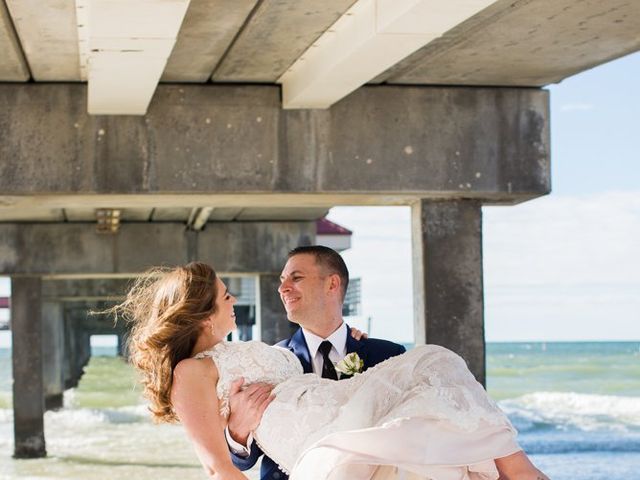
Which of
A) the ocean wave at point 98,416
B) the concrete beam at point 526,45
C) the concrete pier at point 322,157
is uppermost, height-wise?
the concrete beam at point 526,45

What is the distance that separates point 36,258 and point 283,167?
11.6 m

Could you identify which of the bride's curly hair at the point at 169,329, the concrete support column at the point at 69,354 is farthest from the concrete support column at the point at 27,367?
the concrete support column at the point at 69,354

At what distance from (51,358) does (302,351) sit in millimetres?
31389

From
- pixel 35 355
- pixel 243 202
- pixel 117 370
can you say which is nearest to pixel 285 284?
pixel 243 202

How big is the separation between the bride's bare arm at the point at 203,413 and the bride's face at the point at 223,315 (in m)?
0.13

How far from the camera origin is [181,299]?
4.63 meters

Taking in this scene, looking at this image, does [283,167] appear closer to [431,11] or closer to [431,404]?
[431,11]

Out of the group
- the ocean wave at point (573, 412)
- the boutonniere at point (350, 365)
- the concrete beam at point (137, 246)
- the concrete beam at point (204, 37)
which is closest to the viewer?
the boutonniere at point (350, 365)

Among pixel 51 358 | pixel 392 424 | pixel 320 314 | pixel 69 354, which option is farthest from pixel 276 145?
pixel 69 354

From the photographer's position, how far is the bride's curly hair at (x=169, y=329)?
4570mm

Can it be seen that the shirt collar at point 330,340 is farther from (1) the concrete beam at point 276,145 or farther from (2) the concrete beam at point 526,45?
(1) the concrete beam at point 276,145

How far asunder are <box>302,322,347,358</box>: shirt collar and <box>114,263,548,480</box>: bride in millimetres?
880

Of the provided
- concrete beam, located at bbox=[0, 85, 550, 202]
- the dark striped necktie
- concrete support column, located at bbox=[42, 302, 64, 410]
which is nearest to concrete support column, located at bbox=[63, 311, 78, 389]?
concrete support column, located at bbox=[42, 302, 64, 410]

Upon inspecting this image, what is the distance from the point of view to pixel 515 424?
1483 inches
